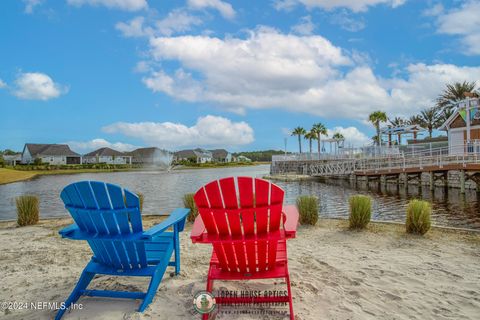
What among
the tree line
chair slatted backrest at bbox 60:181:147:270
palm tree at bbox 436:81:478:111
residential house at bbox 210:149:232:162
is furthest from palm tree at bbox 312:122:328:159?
chair slatted backrest at bbox 60:181:147:270

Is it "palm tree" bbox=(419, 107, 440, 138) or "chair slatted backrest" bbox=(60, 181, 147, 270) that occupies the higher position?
"palm tree" bbox=(419, 107, 440, 138)

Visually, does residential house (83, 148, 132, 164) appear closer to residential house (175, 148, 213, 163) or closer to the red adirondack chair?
residential house (175, 148, 213, 163)

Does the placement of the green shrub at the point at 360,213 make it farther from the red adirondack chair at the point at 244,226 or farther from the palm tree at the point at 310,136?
the palm tree at the point at 310,136

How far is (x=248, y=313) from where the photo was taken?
9.34ft

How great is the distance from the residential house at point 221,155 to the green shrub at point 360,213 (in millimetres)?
94006

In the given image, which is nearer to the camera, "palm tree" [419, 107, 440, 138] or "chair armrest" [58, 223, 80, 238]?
"chair armrest" [58, 223, 80, 238]

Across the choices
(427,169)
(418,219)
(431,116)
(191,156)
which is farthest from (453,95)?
(191,156)

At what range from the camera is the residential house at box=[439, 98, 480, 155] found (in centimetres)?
2204

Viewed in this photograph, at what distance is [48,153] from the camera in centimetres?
6819

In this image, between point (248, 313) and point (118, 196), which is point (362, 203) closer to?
point (248, 313)

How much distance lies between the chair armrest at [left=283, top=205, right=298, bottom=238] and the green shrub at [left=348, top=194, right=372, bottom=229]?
325cm

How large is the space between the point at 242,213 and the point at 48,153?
7581 centimetres

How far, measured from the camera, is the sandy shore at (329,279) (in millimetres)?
2891

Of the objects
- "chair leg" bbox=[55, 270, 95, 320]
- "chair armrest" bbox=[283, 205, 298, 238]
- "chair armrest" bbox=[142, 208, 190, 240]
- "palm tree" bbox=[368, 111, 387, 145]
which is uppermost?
"palm tree" bbox=[368, 111, 387, 145]
